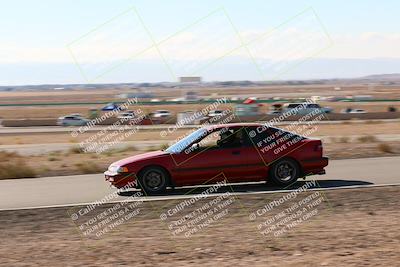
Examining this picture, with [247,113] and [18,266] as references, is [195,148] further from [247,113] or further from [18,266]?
[247,113]

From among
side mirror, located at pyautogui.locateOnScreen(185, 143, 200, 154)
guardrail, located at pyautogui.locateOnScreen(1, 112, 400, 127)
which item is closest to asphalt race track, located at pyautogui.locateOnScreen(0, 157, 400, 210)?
side mirror, located at pyautogui.locateOnScreen(185, 143, 200, 154)

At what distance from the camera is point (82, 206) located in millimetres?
11211

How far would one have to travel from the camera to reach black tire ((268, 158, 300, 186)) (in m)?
13.2

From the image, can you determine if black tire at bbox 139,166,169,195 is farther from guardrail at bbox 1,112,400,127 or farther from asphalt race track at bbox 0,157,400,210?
guardrail at bbox 1,112,400,127

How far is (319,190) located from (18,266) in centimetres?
693

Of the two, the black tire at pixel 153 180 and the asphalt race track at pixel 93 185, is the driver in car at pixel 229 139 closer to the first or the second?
the asphalt race track at pixel 93 185

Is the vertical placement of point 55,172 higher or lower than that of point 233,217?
higher

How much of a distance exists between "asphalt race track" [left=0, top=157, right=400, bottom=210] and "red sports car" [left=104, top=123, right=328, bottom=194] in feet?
1.00

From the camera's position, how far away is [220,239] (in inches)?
319

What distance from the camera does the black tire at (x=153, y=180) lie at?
1279 centimetres

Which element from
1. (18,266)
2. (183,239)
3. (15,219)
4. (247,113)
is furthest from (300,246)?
(247,113)

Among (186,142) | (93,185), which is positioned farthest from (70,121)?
(186,142)

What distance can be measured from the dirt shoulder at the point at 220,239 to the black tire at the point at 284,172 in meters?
2.06

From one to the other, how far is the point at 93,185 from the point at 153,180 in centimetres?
231
